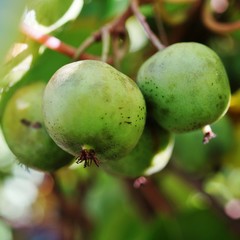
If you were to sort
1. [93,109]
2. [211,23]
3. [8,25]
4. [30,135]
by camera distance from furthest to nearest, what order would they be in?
[211,23], [30,135], [93,109], [8,25]

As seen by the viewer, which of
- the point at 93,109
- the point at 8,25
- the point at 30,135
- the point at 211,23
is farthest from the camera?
the point at 211,23

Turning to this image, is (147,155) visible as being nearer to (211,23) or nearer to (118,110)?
(118,110)

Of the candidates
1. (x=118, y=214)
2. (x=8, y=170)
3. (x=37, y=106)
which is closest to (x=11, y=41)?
(x=37, y=106)

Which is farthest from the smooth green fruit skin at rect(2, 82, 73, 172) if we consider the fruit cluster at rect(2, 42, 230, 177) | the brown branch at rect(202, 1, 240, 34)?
the brown branch at rect(202, 1, 240, 34)

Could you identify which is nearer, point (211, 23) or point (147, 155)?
point (147, 155)

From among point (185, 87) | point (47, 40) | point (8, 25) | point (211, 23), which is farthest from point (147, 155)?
point (211, 23)

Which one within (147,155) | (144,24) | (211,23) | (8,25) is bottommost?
(211,23)

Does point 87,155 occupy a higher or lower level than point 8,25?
lower

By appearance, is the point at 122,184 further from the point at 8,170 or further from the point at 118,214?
the point at 8,170
